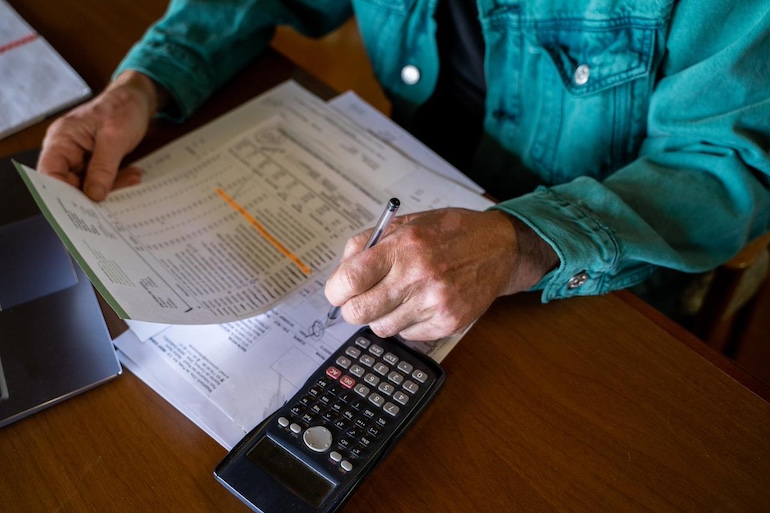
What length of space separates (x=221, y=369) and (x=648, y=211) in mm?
420

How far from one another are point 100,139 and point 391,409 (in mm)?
422

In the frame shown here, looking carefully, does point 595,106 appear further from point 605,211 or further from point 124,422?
point 124,422

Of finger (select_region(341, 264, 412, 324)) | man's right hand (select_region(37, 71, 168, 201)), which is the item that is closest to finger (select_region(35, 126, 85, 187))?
man's right hand (select_region(37, 71, 168, 201))

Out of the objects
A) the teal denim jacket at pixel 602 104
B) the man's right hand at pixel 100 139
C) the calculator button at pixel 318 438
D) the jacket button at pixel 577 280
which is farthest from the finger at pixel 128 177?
the jacket button at pixel 577 280

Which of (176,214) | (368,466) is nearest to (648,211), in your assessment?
(368,466)

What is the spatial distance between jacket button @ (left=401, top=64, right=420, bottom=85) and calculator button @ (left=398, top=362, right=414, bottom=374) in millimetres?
428

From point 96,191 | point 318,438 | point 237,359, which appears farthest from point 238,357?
point 96,191

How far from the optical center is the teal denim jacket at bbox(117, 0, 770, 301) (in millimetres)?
535

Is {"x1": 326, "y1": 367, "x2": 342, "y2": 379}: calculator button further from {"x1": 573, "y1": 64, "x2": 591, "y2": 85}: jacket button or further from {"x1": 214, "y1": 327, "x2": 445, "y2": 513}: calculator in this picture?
{"x1": 573, "y1": 64, "x2": 591, "y2": 85}: jacket button

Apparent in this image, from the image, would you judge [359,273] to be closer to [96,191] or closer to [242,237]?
[242,237]

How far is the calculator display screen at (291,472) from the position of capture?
0.41 m

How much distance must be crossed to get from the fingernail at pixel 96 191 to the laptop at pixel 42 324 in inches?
1.9

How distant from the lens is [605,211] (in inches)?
21.4

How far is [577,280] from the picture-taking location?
532mm
